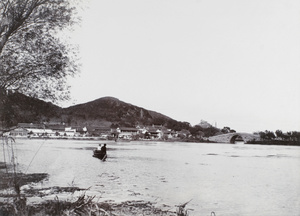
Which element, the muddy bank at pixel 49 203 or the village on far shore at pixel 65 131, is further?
the village on far shore at pixel 65 131

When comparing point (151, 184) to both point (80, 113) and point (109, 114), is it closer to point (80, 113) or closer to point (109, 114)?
point (109, 114)

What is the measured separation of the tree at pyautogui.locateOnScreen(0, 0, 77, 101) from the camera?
5.20 meters

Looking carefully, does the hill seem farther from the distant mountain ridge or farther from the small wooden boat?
the small wooden boat

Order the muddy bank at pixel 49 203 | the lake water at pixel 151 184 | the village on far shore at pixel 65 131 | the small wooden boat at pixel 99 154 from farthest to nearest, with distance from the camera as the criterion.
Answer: the small wooden boat at pixel 99 154 → the lake water at pixel 151 184 → the village on far shore at pixel 65 131 → the muddy bank at pixel 49 203

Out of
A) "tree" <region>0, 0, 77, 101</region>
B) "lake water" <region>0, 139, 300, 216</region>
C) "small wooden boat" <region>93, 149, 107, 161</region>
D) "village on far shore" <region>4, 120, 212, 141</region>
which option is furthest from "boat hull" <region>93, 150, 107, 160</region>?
"tree" <region>0, 0, 77, 101</region>

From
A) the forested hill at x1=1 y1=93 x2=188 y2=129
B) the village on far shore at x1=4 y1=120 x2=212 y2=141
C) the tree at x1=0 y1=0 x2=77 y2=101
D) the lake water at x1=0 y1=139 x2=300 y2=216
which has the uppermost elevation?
the tree at x1=0 y1=0 x2=77 y2=101

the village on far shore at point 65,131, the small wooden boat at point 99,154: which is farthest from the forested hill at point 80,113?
the small wooden boat at point 99,154

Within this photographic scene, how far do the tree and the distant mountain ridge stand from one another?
0.20 metres

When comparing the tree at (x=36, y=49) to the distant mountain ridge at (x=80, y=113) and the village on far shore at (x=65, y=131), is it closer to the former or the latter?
the distant mountain ridge at (x=80, y=113)

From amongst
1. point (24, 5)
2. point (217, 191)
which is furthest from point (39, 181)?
point (217, 191)

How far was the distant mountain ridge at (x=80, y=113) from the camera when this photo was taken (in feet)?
17.5

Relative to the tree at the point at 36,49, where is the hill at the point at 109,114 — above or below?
below

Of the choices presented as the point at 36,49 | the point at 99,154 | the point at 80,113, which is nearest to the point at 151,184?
the point at 99,154

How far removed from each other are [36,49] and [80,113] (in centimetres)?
151
